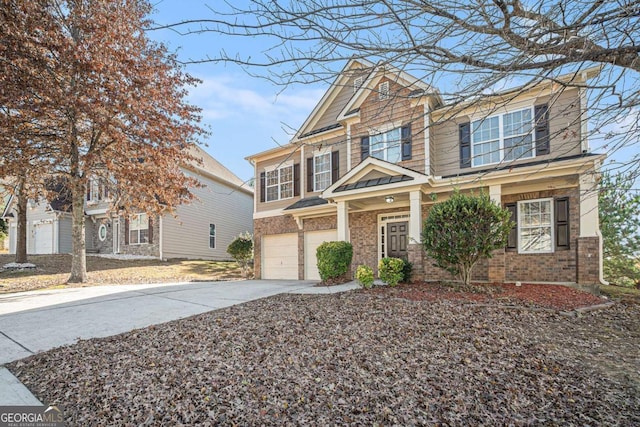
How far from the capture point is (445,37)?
Result: 115 inches

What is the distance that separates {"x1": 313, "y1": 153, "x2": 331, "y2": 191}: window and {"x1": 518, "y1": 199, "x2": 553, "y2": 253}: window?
248 inches

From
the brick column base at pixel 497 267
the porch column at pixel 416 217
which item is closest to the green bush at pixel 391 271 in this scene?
the porch column at pixel 416 217

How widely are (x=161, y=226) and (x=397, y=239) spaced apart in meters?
13.2

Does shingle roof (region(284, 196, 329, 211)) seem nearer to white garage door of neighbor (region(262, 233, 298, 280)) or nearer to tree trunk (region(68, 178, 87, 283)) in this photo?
white garage door of neighbor (region(262, 233, 298, 280))

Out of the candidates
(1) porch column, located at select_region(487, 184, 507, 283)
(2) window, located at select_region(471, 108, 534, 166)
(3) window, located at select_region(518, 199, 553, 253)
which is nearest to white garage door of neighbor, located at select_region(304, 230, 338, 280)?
(1) porch column, located at select_region(487, 184, 507, 283)

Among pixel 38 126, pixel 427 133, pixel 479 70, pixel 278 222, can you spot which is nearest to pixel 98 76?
pixel 38 126

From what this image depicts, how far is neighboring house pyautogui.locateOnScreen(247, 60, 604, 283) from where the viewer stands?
8438 millimetres

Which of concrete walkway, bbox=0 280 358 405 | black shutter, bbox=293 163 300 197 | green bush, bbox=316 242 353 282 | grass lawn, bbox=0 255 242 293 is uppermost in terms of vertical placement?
black shutter, bbox=293 163 300 197

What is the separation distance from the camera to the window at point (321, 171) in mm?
Result: 12578

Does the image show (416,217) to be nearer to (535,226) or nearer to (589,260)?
(535,226)

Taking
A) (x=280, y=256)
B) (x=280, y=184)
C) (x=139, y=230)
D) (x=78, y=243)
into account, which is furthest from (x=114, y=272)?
(x=280, y=184)

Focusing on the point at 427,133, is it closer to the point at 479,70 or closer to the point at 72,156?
the point at 479,70

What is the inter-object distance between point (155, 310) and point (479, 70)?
21.3 feet

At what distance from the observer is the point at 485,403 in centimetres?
285
